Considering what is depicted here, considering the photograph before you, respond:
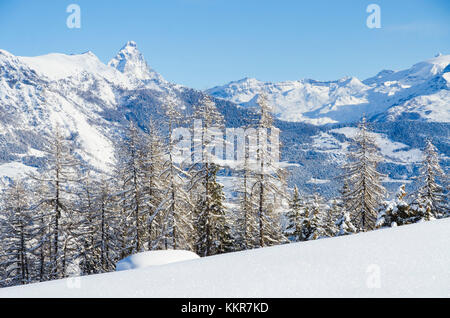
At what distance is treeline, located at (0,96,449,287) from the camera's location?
22812mm

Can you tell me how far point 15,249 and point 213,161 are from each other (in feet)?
60.9

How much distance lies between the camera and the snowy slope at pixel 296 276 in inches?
181

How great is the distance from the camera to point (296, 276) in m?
5.02

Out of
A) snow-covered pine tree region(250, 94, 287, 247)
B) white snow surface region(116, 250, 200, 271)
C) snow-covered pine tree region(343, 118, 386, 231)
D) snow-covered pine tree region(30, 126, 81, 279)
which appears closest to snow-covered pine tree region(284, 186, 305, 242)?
snow-covered pine tree region(343, 118, 386, 231)

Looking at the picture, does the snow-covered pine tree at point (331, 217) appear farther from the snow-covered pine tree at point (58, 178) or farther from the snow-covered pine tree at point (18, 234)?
the snow-covered pine tree at point (18, 234)

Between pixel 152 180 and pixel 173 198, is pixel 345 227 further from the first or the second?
pixel 152 180

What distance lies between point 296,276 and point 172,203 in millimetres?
18811

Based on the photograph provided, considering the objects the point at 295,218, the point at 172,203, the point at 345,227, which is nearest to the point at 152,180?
the point at 172,203

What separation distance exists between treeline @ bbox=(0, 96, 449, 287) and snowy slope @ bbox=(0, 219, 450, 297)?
16.2 metres

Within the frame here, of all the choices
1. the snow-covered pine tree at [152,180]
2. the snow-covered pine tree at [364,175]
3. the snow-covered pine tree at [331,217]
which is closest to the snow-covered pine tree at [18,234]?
the snow-covered pine tree at [152,180]

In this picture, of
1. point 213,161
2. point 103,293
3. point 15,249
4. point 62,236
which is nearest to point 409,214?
point 213,161

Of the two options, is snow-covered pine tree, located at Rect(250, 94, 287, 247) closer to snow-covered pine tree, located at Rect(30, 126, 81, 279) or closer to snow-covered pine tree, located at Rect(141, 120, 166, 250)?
snow-covered pine tree, located at Rect(141, 120, 166, 250)

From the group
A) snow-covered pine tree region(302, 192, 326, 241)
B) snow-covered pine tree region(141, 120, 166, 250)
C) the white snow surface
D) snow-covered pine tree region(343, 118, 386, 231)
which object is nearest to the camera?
the white snow surface
